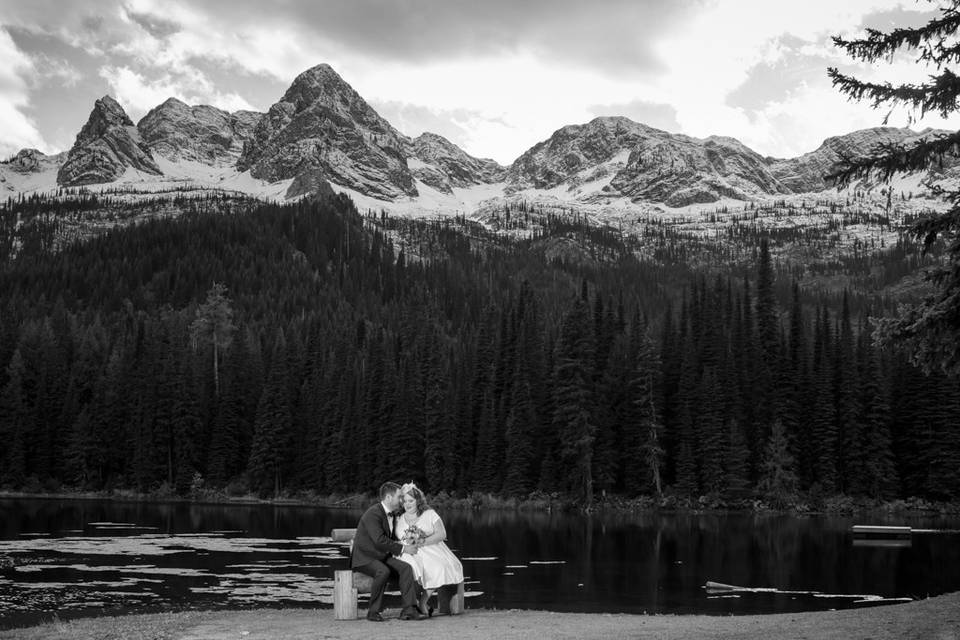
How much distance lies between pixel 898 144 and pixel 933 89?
1.42 metres

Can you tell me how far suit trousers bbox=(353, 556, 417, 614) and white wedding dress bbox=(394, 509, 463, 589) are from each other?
0.16 meters

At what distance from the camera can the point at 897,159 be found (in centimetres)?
2070

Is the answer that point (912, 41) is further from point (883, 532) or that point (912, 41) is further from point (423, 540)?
A: point (883, 532)

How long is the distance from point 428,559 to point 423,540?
0.50m

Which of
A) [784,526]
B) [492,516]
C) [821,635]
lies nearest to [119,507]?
[492,516]

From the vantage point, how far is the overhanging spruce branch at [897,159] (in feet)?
66.0

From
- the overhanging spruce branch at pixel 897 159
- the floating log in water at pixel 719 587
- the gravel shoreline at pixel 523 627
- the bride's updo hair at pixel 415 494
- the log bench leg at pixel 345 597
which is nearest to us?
the gravel shoreline at pixel 523 627

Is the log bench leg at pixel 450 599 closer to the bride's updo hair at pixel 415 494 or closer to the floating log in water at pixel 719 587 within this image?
the bride's updo hair at pixel 415 494

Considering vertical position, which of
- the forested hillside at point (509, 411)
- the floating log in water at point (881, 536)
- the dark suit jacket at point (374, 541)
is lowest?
the floating log in water at point (881, 536)

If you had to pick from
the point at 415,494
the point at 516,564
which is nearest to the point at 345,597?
the point at 415,494

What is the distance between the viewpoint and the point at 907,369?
93.9 metres

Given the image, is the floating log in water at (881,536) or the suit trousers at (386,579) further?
the floating log in water at (881,536)

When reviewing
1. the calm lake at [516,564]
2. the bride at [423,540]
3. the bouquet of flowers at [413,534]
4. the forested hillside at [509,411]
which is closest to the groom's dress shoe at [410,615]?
the bride at [423,540]

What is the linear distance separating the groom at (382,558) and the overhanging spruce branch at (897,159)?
1235cm
